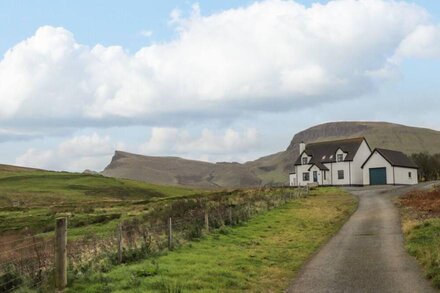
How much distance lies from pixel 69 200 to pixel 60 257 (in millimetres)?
80900

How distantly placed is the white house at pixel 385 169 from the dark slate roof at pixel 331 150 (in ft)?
11.9

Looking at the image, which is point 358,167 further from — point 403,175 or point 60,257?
point 60,257

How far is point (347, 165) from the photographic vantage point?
92750 millimetres

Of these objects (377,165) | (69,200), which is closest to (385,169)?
(377,165)

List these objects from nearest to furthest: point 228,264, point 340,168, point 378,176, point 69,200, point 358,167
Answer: point 228,264 < point 378,176 < point 69,200 < point 358,167 < point 340,168

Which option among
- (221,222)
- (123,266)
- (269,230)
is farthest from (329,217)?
(123,266)

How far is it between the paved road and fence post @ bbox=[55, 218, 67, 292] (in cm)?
628

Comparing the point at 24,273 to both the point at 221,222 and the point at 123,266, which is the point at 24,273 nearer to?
the point at 123,266

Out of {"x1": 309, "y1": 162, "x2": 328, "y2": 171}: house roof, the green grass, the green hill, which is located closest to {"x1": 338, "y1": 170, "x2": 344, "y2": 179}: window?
{"x1": 309, "y1": 162, "x2": 328, "y2": 171}: house roof

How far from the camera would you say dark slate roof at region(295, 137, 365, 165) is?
3698 inches

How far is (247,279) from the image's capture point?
1580cm

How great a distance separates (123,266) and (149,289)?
3.17m

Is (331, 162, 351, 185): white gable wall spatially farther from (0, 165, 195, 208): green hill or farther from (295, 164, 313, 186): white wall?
(0, 165, 195, 208): green hill

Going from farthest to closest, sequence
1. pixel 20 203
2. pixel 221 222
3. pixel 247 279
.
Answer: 1. pixel 20 203
2. pixel 221 222
3. pixel 247 279
